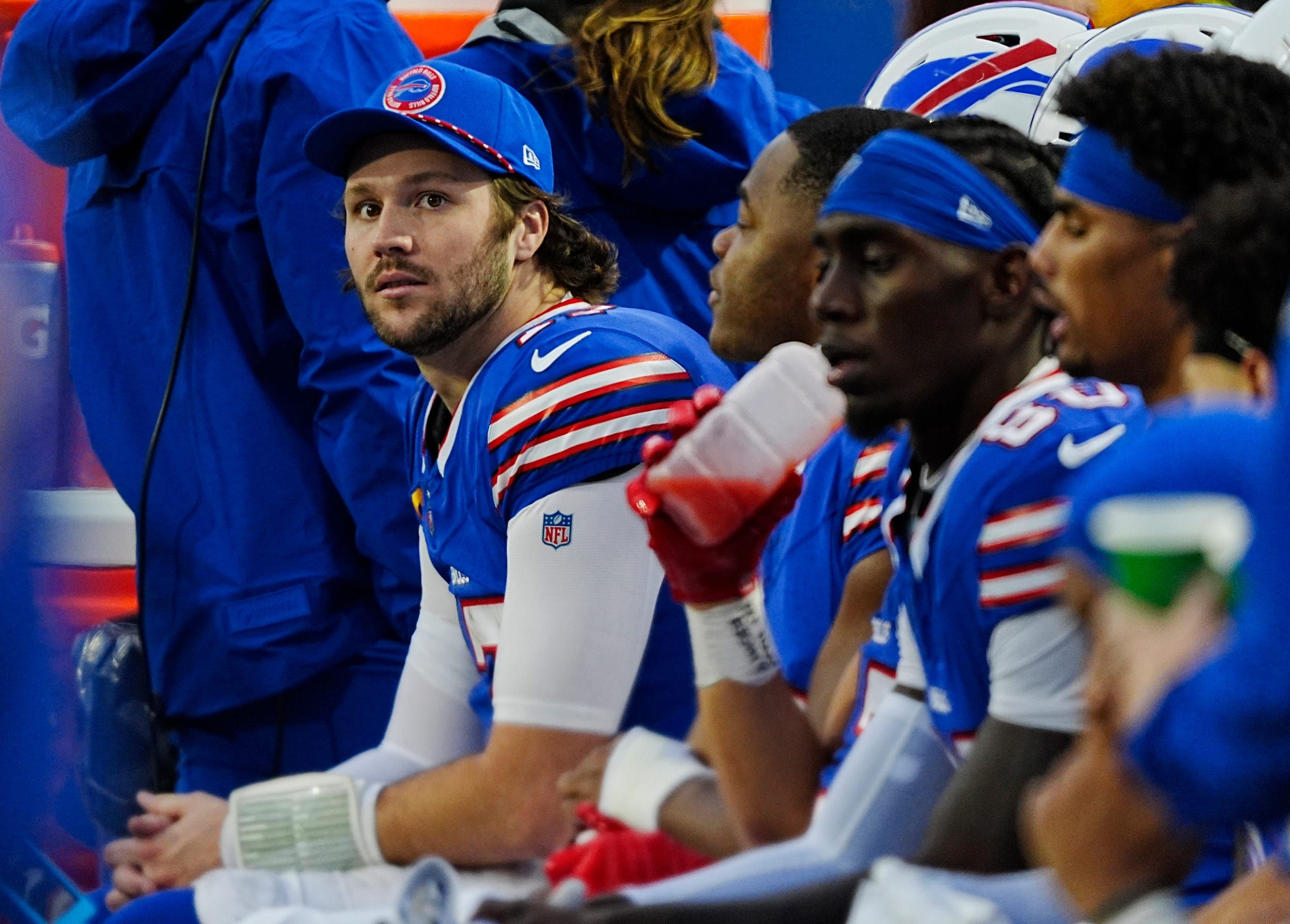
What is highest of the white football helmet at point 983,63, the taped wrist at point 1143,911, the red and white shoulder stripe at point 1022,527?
the white football helmet at point 983,63

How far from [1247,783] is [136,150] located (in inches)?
90.7

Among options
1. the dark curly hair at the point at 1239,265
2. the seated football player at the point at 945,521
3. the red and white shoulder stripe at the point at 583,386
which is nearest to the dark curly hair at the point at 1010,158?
the seated football player at the point at 945,521

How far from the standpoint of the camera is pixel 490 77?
2.44 meters

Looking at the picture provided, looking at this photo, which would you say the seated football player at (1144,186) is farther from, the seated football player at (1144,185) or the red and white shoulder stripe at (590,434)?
the red and white shoulder stripe at (590,434)

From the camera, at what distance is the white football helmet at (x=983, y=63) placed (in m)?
2.87

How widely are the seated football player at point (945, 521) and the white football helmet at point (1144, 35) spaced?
0.69 metres

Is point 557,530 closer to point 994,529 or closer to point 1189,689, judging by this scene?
point 994,529

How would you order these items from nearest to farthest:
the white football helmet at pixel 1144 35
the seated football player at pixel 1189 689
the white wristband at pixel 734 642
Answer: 1. the seated football player at pixel 1189 689
2. the white wristband at pixel 734 642
3. the white football helmet at pixel 1144 35

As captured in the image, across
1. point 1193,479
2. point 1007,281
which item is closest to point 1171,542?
point 1193,479

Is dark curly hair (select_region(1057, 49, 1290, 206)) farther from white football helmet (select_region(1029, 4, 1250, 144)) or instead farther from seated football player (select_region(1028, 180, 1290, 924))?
white football helmet (select_region(1029, 4, 1250, 144))

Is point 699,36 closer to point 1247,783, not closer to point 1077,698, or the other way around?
point 1077,698

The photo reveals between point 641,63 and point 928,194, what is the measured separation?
1187mm

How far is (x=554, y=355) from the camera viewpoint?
84.7 inches

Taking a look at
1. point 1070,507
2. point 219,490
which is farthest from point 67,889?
point 1070,507
